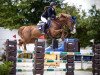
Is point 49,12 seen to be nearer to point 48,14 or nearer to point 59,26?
point 48,14

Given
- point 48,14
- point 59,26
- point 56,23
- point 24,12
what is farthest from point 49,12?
point 24,12

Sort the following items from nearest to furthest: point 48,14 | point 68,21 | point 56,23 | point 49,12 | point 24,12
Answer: point 49,12 < point 48,14 < point 68,21 < point 56,23 < point 24,12

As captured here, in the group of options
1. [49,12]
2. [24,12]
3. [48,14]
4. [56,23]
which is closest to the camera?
[49,12]

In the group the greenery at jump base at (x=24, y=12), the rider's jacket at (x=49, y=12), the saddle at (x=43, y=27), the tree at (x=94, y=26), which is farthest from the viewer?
the greenery at jump base at (x=24, y=12)

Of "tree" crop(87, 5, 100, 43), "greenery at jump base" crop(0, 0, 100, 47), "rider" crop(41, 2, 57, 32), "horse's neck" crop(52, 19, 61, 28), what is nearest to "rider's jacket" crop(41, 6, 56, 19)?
"rider" crop(41, 2, 57, 32)

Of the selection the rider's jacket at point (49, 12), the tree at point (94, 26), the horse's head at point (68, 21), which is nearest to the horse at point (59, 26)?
the horse's head at point (68, 21)

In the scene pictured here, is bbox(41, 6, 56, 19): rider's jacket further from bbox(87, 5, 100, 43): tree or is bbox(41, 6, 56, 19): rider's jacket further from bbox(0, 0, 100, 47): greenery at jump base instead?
bbox(0, 0, 100, 47): greenery at jump base

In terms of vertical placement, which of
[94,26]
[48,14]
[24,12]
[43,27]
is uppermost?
[24,12]

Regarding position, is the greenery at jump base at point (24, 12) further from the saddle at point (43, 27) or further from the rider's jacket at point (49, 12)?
the rider's jacket at point (49, 12)

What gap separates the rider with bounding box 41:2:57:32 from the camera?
15.7 meters

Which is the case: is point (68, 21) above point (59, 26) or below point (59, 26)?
above

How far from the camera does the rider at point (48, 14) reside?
15695mm

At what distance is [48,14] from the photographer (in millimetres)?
16016

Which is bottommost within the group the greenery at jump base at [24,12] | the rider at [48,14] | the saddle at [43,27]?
the saddle at [43,27]
